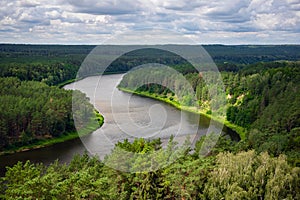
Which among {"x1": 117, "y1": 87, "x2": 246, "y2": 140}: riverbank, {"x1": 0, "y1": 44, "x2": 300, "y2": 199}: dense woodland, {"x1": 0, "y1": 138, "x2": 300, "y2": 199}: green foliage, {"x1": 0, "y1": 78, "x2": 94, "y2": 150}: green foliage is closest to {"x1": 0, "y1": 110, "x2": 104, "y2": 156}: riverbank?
{"x1": 0, "y1": 78, "x2": 94, "y2": 150}: green foliage

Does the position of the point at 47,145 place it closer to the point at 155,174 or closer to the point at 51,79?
the point at 155,174

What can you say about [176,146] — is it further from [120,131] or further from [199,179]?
[120,131]

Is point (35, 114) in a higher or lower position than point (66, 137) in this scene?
higher

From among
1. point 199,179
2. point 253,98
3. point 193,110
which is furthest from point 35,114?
point 253,98

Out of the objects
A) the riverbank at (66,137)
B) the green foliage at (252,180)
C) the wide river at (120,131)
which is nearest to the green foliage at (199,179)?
the green foliage at (252,180)

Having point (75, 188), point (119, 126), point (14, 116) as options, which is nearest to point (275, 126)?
point (119, 126)

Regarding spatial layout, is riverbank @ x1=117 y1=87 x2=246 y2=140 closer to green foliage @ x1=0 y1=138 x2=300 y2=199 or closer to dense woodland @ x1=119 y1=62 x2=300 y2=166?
dense woodland @ x1=119 y1=62 x2=300 y2=166

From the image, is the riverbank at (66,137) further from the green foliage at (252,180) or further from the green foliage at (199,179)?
the green foliage at (252,180)
